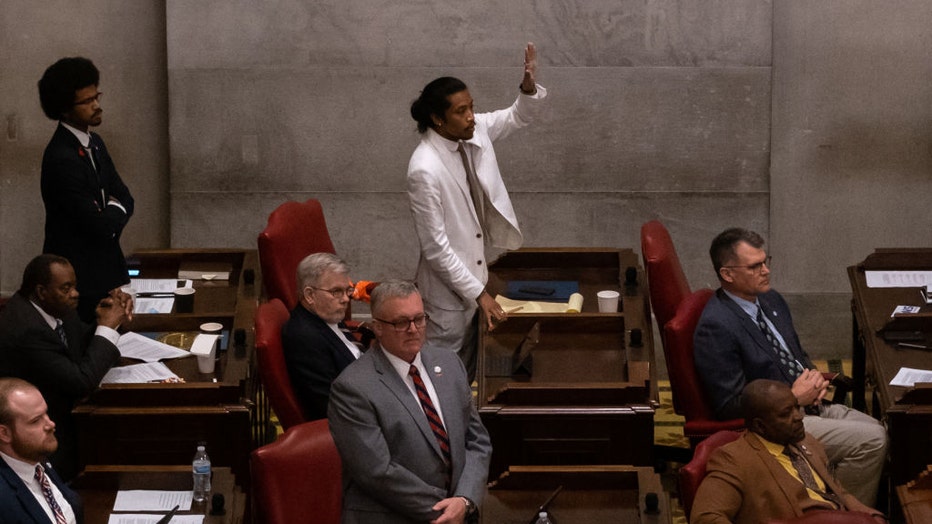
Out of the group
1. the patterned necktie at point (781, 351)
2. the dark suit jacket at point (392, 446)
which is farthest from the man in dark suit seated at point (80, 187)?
the patterned necktie at point (781, 351)

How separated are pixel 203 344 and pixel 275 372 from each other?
0.60 m

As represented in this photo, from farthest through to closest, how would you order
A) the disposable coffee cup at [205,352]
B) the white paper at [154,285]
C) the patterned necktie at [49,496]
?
1. the white paper at [154,285]
2. the disposable coffee cup at [205,352]
3. the patterned necktie at [49,496]

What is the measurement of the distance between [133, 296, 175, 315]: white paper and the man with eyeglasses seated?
2.24 meters

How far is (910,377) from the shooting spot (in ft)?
18.0

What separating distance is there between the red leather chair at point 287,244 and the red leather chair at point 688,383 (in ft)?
5.18

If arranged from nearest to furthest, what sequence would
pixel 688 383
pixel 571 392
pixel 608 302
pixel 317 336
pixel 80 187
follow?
pixel 317 336
pixel 571 392
pixel 688 383
pixel 80 187
pixel 608 302

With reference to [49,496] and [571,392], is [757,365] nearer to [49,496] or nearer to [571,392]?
[571,392]

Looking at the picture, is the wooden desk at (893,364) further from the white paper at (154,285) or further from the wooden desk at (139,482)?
the white paper at (154,285)

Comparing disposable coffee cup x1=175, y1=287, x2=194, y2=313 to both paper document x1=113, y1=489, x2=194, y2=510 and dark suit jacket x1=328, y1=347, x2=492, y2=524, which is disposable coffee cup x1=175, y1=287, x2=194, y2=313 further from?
dark suit jacket x1=328, y1=347, x2=492, y2=524

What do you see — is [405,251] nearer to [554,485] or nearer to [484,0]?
[484,0]

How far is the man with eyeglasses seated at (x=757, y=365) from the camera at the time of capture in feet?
17.7

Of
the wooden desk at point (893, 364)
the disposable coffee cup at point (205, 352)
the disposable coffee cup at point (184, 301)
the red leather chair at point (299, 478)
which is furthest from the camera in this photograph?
the disposable coffee cup at point (184, 301)

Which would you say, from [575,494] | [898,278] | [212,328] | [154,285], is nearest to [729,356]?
[575,494]

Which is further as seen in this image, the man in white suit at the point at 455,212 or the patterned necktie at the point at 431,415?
the man in white suit at the point at 455,212
